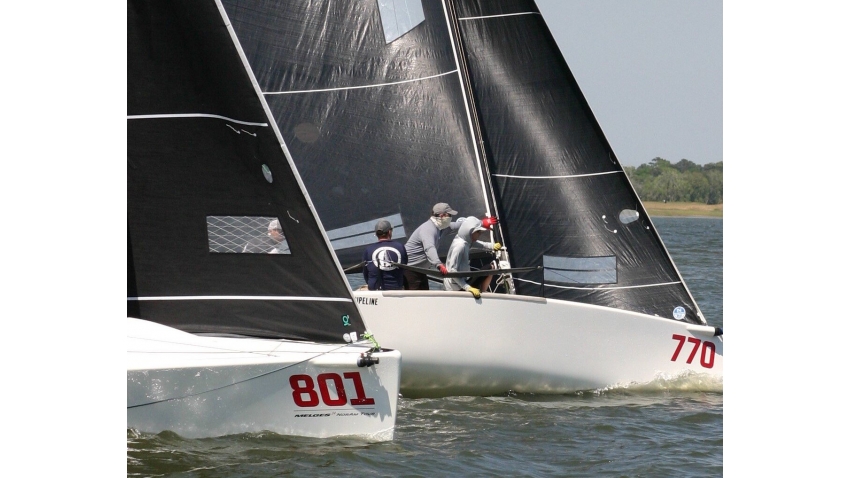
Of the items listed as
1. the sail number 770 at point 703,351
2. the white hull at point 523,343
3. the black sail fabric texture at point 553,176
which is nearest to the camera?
the white hull at point 523,343

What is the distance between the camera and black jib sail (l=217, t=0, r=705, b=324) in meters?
10.5

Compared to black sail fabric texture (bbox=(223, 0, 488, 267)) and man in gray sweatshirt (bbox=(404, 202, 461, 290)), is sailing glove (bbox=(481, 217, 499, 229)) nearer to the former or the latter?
man in gray sweatshirt (bbox=(404, 202, 461, 290))

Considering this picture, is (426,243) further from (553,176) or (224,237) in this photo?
(224,237)

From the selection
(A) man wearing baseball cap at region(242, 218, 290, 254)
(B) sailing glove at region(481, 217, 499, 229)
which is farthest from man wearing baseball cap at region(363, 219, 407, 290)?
(A) man wearing baseball cap at region(242, 218, 290, 254)

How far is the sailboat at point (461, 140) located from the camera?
10.5m

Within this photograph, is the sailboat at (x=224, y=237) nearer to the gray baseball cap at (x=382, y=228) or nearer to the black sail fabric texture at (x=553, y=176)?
the gray baseball cap at (x=382, y=228)

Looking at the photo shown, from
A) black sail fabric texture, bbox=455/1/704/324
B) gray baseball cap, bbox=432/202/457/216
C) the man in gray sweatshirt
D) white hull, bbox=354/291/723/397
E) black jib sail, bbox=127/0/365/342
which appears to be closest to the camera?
black jib sail, bbox=127/0/365/342

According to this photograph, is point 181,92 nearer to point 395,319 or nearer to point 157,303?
point 157,303

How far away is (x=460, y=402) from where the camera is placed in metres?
9.02

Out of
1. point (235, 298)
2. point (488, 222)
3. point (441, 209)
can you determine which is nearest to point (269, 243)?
point (235, 298)

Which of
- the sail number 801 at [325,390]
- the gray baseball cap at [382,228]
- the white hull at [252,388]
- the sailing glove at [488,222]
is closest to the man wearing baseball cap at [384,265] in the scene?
the gray baseball cap at [382,228]

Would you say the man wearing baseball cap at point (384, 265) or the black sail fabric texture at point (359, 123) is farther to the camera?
the black sail fabric texture at point (359, 123)

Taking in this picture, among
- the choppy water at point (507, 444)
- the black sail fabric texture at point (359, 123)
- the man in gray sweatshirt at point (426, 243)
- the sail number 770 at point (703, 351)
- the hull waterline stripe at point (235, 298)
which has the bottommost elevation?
the choppy water at point (507, 444)

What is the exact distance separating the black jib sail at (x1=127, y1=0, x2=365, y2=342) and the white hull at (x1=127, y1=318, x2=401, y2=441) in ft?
0.89
